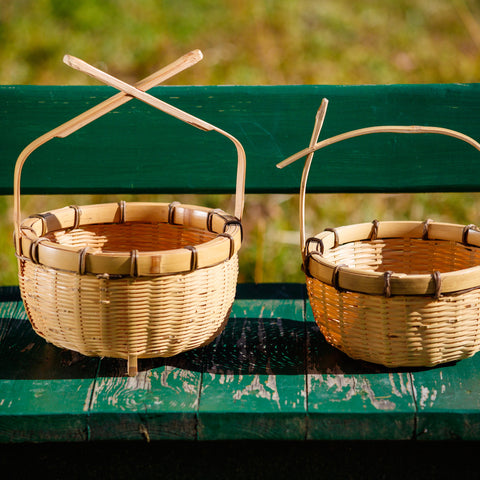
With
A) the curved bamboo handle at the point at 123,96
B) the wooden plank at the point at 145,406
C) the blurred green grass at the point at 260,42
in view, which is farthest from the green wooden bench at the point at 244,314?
the blurred green grass at the point at 260,42

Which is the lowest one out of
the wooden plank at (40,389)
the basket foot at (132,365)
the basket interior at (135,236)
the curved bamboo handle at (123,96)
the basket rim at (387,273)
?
the wooden plank at (40,389)

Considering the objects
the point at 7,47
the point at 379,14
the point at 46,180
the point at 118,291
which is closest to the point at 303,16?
the point at 379,14

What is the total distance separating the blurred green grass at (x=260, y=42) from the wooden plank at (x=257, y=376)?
1510 millimetres

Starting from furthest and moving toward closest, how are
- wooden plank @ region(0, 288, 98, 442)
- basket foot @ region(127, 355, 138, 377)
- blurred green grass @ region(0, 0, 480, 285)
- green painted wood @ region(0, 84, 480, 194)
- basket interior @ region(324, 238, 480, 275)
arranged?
blurred green grass @ region(0, 0, 480, 285)
green painted wood @ region(0, 84, 480, 194)
basket interior @ region(324, 238, 480, 275)
basket foot @ region(127, 355, 138, 377)
wooden plank @ region(0, 288, 98, 442)

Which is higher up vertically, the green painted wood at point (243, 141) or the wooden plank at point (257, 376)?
the green painted wood at point (243, 141)

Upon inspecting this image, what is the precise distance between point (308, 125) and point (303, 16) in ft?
7.37

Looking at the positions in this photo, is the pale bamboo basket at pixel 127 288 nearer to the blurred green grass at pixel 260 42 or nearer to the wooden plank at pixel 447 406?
the wooden plank at pixel 447 406

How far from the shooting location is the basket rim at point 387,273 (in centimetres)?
130

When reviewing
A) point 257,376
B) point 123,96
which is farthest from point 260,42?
point 257,376

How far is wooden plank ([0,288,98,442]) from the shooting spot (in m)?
1.29

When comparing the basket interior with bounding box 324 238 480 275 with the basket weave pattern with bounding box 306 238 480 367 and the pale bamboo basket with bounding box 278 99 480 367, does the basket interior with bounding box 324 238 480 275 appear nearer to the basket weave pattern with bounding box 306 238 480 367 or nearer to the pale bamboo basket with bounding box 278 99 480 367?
the pale bamboo basket with bounding box 278 99 480 367

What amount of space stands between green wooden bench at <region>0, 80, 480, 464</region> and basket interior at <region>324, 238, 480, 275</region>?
20 centimetres

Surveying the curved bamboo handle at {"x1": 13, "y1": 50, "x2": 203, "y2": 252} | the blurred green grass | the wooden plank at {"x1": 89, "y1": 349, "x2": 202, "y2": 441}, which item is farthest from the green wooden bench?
the blurred green grass

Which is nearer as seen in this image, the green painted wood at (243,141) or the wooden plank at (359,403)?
the wooden plank at (359,403)
